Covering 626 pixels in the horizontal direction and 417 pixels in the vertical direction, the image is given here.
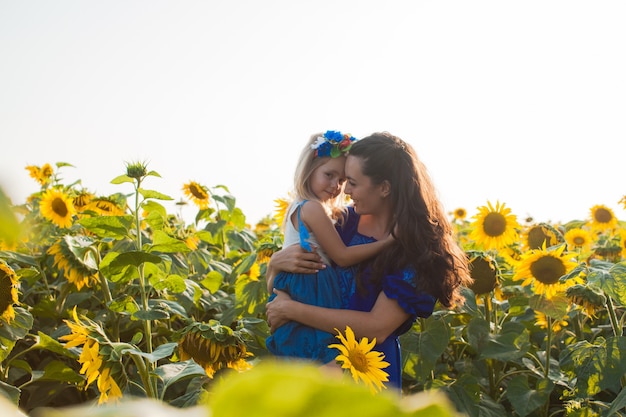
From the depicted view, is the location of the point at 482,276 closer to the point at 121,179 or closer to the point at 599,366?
the point at 599,366

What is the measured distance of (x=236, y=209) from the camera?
3328 millimetres

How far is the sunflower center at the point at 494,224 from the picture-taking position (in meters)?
2.95

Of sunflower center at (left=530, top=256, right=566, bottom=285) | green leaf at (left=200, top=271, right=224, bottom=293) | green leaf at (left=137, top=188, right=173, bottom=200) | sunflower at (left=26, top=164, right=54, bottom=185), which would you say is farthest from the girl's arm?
sunflower at (left=26, top=164, right=54, bottom=185)

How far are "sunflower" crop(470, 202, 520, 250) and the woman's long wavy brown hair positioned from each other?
601 mm

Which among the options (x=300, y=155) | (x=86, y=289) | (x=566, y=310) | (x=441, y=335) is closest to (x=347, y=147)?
(x=300, y=155)

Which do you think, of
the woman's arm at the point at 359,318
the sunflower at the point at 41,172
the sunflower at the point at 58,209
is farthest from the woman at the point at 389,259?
the sunflower at the point at 41,172

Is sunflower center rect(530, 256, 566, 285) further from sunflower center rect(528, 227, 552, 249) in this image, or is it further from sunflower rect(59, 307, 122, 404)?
sunflower rect(59, 307, 122, 404)

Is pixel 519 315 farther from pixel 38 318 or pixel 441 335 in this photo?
pixel 38 318

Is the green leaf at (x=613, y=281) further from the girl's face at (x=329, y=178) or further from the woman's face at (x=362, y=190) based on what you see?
the girl's face at (x=329, y=178)

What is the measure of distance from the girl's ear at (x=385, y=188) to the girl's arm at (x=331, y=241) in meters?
0.16

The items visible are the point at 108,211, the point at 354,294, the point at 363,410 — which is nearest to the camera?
the point at 363,410

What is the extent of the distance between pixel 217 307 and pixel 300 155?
0.67m

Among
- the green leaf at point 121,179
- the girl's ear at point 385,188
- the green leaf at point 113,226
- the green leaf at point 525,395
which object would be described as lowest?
the green leaf at point 525,395

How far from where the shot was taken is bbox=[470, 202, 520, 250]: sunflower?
295 centimetres
